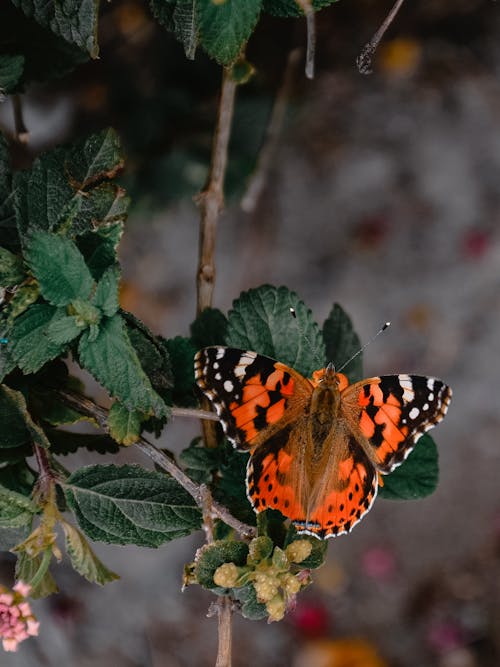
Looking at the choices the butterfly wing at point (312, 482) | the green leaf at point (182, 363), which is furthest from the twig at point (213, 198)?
the butterfly wing at point (312, 482)

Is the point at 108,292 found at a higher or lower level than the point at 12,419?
higher

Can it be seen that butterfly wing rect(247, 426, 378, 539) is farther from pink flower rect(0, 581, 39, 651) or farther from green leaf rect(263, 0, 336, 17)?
green leaf rect(263, 0, 336, 17)

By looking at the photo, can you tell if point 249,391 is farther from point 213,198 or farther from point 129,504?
point 213,198

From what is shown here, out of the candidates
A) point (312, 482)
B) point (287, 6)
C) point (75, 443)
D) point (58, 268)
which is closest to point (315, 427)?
point (312, 482)

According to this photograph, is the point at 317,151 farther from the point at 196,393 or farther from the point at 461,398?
the point at 196,393

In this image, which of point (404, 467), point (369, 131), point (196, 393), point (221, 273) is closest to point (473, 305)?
point (369, 131)

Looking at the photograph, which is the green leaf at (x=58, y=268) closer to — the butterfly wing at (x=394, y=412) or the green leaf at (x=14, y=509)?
the green leaf at (x=14, y=509)

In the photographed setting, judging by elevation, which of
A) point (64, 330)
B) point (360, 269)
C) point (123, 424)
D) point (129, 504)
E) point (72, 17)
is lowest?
point (360, 269)
